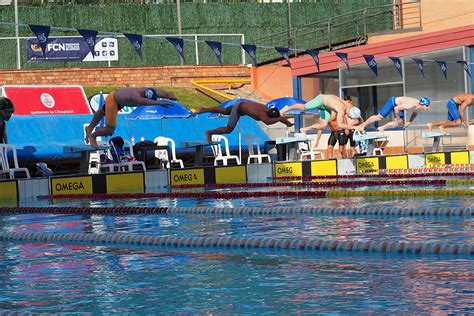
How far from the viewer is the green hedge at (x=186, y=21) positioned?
34.2m

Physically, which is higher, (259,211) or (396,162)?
(396,162)

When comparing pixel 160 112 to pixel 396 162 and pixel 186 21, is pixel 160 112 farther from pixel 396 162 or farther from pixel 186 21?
pixel 186 21

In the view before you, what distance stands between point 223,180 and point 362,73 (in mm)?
11140

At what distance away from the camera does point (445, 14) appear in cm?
3059

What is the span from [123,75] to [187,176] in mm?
14264

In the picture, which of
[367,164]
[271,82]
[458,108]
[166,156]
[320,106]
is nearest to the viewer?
[166,156]

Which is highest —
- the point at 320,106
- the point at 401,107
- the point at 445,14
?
the point at 445,14

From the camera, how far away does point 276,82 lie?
108 ft

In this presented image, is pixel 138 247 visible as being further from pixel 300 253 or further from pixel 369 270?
pixel 369 270

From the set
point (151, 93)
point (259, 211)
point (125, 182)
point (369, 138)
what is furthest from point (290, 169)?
point (259, 211)

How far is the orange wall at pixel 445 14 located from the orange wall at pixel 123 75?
627 centimetres

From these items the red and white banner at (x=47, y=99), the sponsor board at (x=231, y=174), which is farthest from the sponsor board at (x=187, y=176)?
the red and white banner at (x=47, y=99)

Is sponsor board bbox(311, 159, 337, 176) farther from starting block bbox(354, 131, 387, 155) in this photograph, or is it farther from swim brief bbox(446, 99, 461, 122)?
swim brief bbox(446, 99, 461, 122)

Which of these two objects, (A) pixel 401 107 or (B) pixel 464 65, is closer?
(A) pixel 401 107
